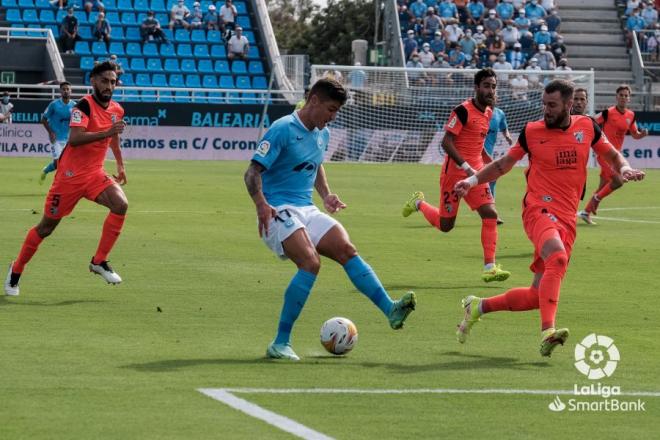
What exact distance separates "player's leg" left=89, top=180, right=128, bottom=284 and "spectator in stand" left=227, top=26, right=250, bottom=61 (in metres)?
36.9

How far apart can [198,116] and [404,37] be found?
430 inches

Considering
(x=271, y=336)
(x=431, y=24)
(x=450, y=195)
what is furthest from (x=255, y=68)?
(x=271, y=336)

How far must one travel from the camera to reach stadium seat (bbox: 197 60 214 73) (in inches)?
1954

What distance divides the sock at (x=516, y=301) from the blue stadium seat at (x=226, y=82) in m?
39.5

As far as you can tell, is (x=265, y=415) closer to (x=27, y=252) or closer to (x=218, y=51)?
(x=27, y=252)

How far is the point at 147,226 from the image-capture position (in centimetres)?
2075

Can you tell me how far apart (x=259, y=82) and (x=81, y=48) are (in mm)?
6416

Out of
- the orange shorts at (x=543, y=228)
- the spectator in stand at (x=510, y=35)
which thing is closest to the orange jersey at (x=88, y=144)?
the orange shorts at (x=543, y=228)

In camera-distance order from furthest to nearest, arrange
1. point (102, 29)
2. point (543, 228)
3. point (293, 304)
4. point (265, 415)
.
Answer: point (102, 29) → point (543, 228) → point (293, 304) → point (265, 415)

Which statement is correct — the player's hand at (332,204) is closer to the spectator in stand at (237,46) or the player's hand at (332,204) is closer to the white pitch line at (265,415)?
the white pitch line at (265,415)

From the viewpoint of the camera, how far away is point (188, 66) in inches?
1946

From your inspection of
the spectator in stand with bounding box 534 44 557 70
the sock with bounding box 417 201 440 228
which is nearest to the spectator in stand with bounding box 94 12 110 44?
the spectator in stand with bounding box 534 44 557 70

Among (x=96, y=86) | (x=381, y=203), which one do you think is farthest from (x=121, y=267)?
(x=381, y=203)
